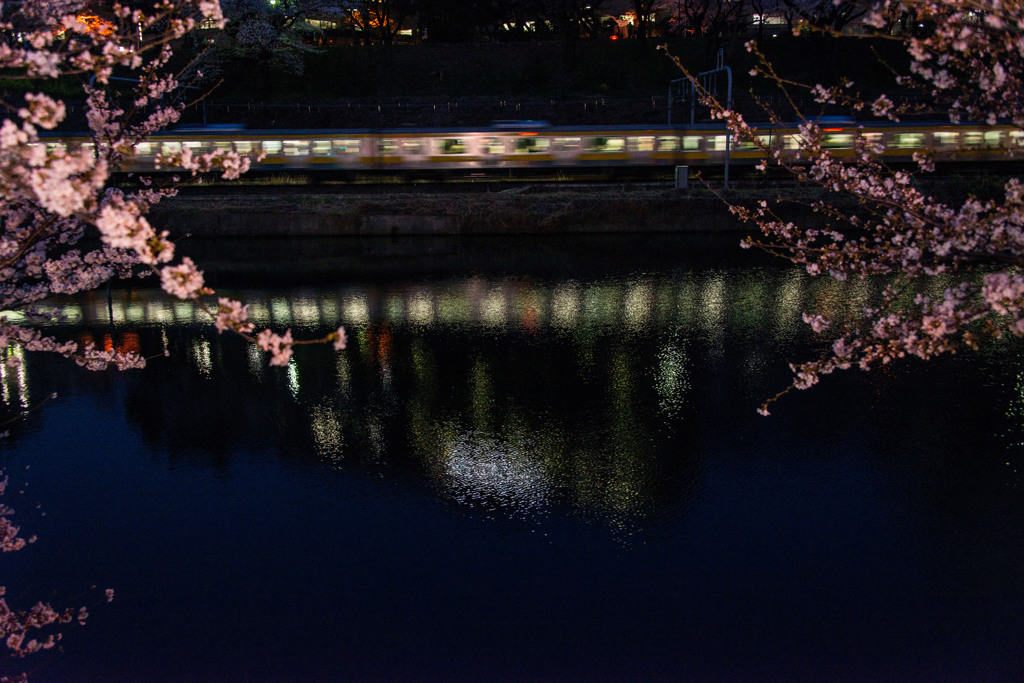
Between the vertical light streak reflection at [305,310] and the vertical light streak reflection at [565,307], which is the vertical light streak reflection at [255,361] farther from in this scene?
the vertical light streak reflection at [565,307]

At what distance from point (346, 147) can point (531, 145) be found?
6.61 meters

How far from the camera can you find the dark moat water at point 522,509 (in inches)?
217

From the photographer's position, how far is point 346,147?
90.4 feet

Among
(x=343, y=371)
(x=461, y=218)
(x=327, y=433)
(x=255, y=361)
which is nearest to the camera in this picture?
(x=327, y=433)

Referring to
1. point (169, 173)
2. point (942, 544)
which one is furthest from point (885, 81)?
point (942, 544)

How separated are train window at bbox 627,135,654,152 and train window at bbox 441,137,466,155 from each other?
5.88 metres

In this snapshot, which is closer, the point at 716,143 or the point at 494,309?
the point at 494,309

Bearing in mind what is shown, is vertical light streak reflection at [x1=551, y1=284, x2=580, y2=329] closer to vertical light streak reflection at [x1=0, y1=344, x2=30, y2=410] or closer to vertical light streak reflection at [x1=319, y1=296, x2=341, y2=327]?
vertical light streak reflection at [x1=319, y1=296, x2=341, y2=327]

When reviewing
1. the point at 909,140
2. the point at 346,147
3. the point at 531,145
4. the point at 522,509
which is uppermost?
the point at 346,147

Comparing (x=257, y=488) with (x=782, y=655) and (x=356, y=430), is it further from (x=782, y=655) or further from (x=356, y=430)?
(x=782, y=655)

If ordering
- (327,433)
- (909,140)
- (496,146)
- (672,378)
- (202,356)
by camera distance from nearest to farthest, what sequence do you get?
(327,433)
(672,378)
(202,356)
(909,140)
(496,146)

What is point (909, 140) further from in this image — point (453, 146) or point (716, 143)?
A: point (453, 146)

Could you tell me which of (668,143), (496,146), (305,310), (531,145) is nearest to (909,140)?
(668,143)

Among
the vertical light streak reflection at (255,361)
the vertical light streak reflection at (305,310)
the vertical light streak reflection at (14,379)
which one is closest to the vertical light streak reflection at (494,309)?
the vertical light streak reflection at (305,310)
